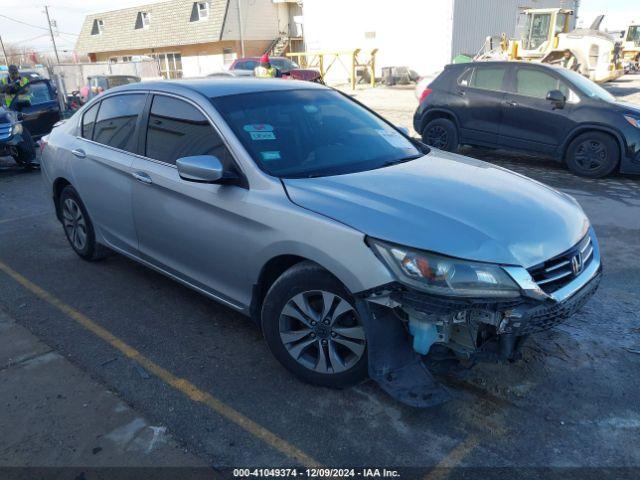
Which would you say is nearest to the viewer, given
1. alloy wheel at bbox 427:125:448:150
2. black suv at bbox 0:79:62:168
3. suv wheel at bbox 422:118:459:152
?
suv wheel at bbox 422:118:459:152

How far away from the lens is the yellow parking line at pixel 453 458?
2.47 m

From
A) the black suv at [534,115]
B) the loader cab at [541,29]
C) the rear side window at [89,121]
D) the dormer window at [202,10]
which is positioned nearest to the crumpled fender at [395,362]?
the rear side window at [89,121]

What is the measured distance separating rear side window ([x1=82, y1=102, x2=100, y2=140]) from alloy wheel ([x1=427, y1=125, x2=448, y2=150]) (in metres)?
6.24

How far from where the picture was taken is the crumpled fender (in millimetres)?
2678

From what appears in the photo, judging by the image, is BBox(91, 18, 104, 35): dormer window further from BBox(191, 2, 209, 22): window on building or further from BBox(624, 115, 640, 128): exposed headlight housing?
BBox(624, 115, 640, 128): exposed headlight housing

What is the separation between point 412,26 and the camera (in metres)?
28.9

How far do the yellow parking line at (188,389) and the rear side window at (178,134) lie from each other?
131 cm

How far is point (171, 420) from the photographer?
2.87 metres

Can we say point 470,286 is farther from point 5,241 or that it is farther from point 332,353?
point 5,241

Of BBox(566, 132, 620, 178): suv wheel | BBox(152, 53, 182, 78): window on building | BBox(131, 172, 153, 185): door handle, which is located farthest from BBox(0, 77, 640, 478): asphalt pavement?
BBox(152, 53, 182, 78): window on building

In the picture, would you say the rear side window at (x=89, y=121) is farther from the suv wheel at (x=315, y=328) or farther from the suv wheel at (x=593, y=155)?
the suv wheel at (x=593, y=155)

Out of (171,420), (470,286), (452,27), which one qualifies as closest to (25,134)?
(171,420)

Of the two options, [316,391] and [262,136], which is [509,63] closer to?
[262,136]

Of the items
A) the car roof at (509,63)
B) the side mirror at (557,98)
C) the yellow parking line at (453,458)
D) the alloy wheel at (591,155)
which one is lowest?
the yellow parking line at (453,458)
